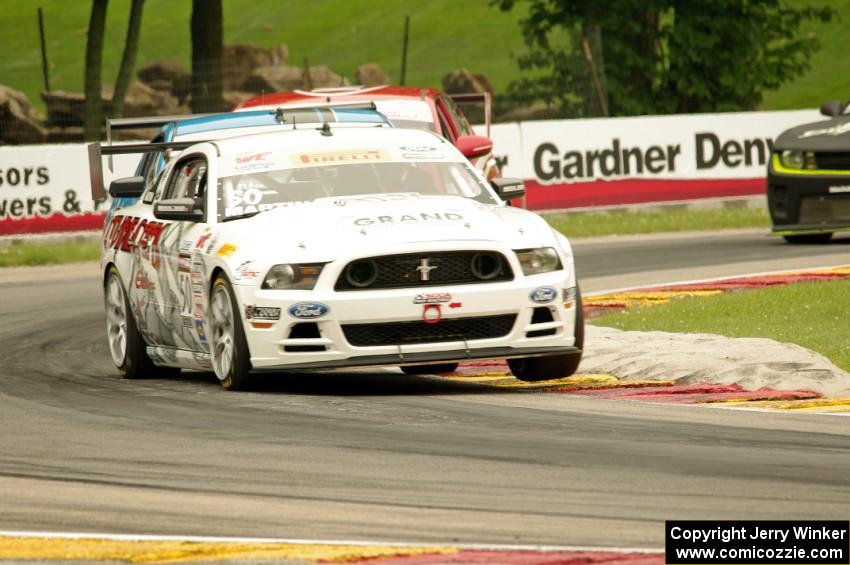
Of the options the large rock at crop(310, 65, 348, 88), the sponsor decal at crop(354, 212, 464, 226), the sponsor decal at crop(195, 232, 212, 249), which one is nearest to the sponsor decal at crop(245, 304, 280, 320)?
the sponsor decal at crop(354, 212, 464, 226)

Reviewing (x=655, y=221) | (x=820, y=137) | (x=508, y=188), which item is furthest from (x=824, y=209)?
(x=508, y=188)

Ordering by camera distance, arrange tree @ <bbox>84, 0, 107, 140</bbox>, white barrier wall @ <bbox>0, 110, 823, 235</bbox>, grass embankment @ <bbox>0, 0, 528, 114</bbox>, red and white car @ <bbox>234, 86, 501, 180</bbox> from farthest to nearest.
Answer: grass embankment @ <bbox>0, 0, 528, 114</bbox>
tree @ <bbox>84, 0, 107, 140</bbox>
white barrier wall @ <bbox>0, 110, 823, 235</bbox>
red and white car @ <bbox>234, 86, 501, 180</bbox>

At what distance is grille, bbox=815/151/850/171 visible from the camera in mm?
19938

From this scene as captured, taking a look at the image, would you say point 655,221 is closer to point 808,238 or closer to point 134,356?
point 808,238

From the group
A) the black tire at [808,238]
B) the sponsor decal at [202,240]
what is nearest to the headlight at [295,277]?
the sponsor decal at [202,240]

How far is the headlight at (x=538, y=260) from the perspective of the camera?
34.8 feet

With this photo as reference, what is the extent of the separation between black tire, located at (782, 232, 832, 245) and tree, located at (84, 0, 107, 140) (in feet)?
50.6

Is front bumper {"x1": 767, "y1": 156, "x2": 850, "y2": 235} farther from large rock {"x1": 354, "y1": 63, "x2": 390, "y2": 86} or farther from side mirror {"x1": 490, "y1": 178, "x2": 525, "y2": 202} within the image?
large rock {"x1": 354, "y1": 63, "x2": 390, "y2": 86}

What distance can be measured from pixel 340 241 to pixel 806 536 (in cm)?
453

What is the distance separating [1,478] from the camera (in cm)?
795

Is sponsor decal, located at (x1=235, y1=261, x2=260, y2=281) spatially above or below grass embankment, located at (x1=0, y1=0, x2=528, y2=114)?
above

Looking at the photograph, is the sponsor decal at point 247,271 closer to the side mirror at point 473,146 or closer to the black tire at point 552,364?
the black tire at point 552,364

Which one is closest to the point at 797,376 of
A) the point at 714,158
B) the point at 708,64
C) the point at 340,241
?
the point at 340,241

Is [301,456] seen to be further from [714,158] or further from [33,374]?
[714,158]
